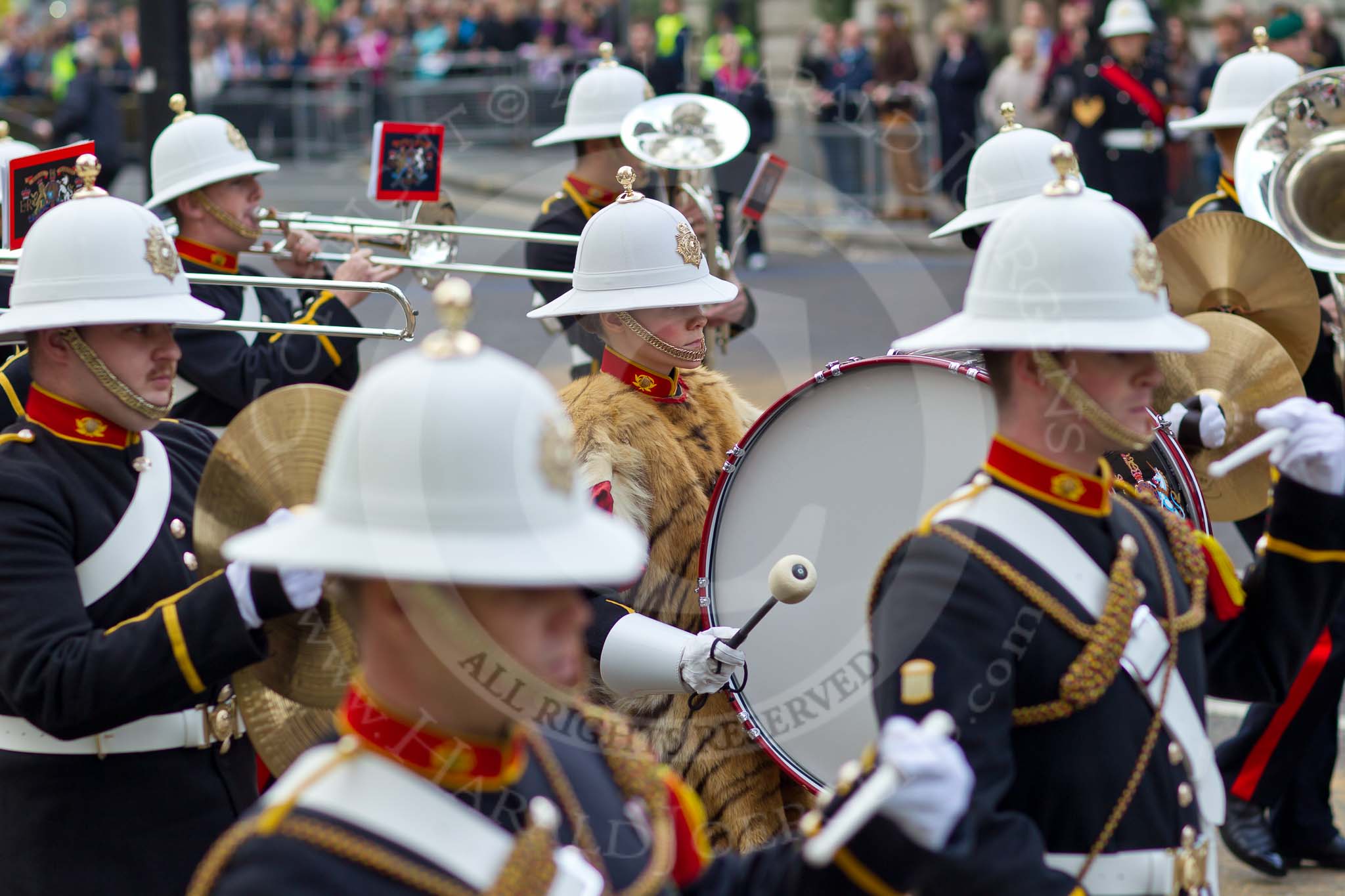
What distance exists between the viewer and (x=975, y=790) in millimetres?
2225

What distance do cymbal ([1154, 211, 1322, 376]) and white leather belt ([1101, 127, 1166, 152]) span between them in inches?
305

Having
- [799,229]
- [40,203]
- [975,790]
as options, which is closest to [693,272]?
[40,203]

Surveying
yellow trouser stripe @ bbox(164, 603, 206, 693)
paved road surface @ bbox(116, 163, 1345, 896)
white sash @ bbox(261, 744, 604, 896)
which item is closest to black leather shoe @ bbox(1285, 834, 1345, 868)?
paved road surface @ bbox(116, 163, 1345, 896)

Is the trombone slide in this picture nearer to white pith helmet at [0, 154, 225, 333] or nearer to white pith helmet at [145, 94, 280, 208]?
white pith helmet at [145, 94, 280, 208]

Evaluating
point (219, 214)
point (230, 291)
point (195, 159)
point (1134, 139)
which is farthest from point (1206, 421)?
point (1134, 139)

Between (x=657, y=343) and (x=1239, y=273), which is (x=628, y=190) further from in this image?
(x=1239, y=273)

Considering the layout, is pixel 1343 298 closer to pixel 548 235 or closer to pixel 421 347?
pixel 548 235

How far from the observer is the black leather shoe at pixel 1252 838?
16.1ft

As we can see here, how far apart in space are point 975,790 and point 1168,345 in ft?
2.07

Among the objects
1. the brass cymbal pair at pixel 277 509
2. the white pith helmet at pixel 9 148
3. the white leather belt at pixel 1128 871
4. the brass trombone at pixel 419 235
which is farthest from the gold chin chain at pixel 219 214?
the white leather belt at pixel 1128 871

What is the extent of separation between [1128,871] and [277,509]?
1.32 m

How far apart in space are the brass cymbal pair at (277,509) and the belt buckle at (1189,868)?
1217mm

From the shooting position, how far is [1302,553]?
2.58m

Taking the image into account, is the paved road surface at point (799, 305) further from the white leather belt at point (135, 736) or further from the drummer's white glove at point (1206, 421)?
the white leather belt at point (135, 736)
